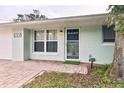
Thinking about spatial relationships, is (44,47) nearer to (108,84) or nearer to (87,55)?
(87,55)

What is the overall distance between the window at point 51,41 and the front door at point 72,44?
98cm

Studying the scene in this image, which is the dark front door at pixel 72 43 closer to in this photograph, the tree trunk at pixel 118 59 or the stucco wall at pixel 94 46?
the stucco wall at pixel 94 46

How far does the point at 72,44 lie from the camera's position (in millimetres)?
10062

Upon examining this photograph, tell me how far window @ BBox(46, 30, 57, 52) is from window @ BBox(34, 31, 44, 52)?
1.59 feet

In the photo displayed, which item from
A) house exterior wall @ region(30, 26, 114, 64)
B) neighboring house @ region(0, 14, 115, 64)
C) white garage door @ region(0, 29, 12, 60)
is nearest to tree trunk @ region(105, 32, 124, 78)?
neighboring house @ region(0, 14, 115, 64)

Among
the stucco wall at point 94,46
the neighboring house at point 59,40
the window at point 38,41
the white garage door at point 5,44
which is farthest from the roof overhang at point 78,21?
the white garage door at point 5,44

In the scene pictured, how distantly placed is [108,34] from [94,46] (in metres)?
1.12

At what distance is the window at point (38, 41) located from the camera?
10915 mm

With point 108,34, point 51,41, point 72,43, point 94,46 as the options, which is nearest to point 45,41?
point 51,41

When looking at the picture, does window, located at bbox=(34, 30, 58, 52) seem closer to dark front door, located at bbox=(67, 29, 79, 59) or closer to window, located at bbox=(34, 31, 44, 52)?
window, located at bbox=(34, 31, 44, 52)

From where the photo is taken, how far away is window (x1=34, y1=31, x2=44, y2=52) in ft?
35.8

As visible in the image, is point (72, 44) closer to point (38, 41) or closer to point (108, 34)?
point (108, 34)

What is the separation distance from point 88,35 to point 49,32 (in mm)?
2836
